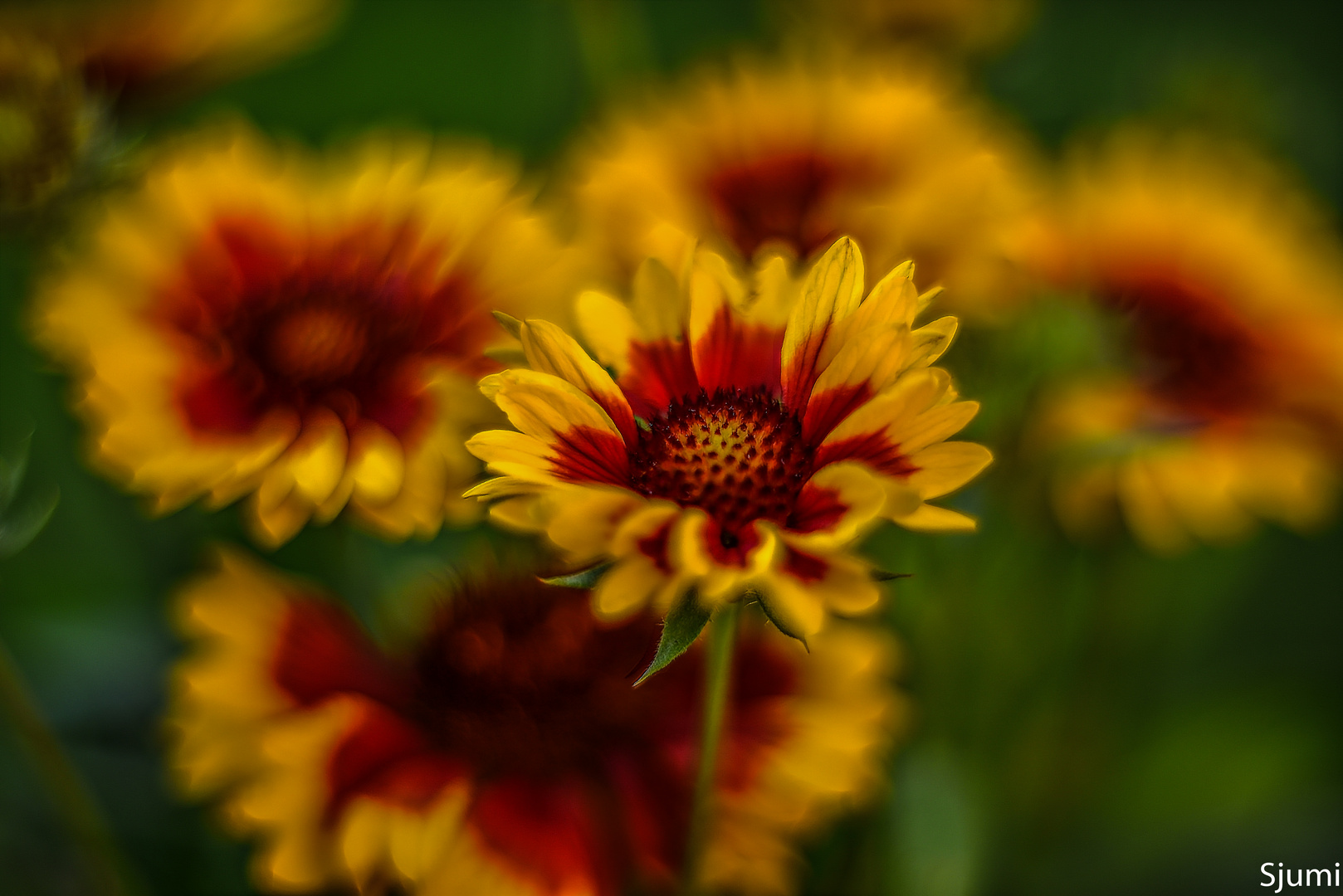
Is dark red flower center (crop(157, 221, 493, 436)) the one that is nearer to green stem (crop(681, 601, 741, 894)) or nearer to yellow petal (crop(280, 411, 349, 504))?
yellow petal (crop(280, 411, 349, 504))

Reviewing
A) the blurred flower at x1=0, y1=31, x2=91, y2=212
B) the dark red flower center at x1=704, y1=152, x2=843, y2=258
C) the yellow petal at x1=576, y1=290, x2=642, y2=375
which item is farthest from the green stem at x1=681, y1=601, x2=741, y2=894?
the blurred flower at x1=0, y1=31, x2=91, y2=212

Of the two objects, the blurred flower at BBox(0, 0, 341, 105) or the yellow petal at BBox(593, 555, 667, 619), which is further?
the blurred flower at BBox(0, 0, 341, 105)

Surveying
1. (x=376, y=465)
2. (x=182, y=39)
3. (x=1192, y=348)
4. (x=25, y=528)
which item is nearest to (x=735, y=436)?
(x=376, y=465)

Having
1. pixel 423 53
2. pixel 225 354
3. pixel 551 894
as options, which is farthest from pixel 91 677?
pixel 423 53

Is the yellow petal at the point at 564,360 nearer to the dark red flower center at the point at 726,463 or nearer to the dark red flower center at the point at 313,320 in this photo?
the dark red flower center at the point at 726,463

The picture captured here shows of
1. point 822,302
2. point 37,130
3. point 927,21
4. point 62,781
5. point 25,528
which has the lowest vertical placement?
point 62,781

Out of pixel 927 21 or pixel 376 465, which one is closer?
pixel 376 465

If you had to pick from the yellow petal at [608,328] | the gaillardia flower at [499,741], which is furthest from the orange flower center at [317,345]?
the yellow petal at [608,328]

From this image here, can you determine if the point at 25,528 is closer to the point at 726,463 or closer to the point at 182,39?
the point at 726,463
